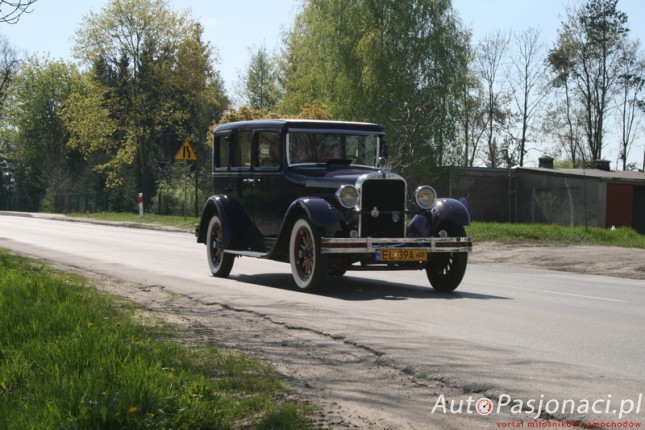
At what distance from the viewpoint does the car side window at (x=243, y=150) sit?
14.1 metres

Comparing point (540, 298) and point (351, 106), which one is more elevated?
point (351, 106)

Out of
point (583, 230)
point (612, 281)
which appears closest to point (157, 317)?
point (612, 281)

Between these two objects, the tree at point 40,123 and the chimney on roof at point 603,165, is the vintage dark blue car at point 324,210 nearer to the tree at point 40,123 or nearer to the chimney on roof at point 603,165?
the chimney on roof at point 603,165

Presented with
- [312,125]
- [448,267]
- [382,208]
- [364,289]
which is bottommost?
[364,289]

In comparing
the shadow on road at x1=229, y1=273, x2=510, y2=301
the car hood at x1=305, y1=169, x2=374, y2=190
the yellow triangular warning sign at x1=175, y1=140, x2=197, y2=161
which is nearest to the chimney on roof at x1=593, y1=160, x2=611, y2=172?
the yellow triangular warning sign at x1=175, y1=140, x2=197, y2=161

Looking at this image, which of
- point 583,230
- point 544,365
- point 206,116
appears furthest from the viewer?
point 206,116

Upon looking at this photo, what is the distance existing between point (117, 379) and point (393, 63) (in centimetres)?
3911

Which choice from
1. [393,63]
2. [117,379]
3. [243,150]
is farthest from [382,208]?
[393,63]

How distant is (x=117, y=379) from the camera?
5.38 m

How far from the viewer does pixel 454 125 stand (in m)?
44.4

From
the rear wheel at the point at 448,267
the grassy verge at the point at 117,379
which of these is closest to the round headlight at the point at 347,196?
the rear wheel at the point at 448,267

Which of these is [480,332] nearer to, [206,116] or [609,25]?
[609,25]

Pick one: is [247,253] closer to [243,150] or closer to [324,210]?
[243,150]

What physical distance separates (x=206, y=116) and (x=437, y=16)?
26.4m
